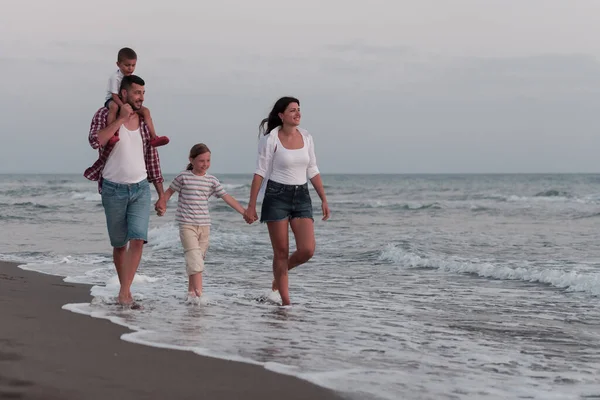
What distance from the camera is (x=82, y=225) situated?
18.9m

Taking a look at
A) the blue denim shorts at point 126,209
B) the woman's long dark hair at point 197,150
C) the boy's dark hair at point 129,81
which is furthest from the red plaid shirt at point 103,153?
the woman's long dark hair at point 197,150

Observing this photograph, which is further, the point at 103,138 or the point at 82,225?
the point at 82,225

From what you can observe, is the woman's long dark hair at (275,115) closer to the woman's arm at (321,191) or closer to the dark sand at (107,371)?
the woman's arm at (321,191)

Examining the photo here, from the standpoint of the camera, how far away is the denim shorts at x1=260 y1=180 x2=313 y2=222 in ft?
20.7

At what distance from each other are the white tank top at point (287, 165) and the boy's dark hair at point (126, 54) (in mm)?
1315

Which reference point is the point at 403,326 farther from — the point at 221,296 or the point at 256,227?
the point at 256,227

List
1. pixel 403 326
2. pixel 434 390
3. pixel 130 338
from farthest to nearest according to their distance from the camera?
pixel 403 326 → pixel 130 338 → pixel 434 390

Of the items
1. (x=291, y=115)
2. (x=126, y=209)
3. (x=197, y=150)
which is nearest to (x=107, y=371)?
(x=126, y=209)

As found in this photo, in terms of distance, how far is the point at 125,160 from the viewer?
5875 millimetres

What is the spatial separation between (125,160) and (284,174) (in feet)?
4.16

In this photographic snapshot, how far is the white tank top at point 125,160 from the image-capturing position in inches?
231

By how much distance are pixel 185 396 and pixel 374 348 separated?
1695 mm

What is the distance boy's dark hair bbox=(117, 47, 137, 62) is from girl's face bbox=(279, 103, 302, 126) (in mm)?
1255

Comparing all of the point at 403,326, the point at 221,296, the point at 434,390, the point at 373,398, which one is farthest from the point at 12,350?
the point at 221,296
